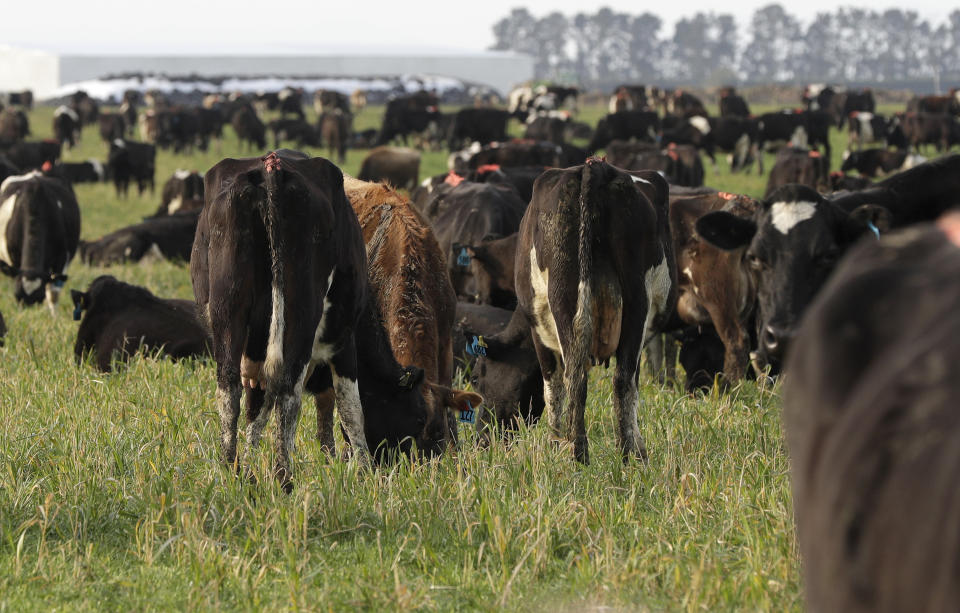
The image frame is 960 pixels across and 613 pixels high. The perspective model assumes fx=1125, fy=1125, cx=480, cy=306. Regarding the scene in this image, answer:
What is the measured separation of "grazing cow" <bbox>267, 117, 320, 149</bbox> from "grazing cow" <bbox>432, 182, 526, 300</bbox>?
32.7m

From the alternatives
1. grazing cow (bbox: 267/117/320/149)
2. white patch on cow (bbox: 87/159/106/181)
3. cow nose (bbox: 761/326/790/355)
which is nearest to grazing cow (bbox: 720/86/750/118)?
grazing cow (bbox: 267/117/320/149)

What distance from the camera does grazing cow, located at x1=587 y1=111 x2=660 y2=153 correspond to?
3622cm

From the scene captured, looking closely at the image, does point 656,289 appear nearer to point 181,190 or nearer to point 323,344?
point 323,344

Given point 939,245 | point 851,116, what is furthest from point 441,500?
point 851,116

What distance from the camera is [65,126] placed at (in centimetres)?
4294

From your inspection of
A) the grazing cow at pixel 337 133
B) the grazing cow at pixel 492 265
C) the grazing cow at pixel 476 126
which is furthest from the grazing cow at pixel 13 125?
the grazing cow at pixel 492 265

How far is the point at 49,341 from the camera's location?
988 cm

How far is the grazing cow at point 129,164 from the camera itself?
2997 cm

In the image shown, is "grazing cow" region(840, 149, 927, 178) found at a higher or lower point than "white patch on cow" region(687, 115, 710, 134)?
lower

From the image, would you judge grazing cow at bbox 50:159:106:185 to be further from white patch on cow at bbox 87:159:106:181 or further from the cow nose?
the cow nose

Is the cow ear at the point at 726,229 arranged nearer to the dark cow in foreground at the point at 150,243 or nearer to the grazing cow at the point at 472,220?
the grazing cow at the point at 472,220

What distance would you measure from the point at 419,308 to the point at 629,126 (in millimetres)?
31039

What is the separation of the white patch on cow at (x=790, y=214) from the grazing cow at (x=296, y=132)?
39.1 meters

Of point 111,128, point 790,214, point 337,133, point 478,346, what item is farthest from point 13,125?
point 790,214
